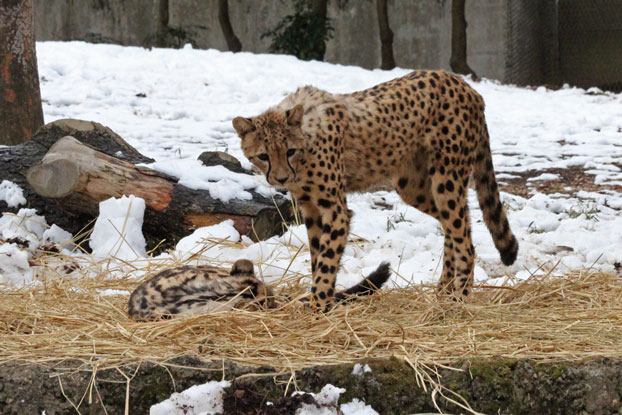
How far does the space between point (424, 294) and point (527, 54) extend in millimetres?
13688

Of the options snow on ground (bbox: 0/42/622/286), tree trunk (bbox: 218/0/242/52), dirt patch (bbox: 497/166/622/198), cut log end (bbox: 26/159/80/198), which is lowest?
dirt patch (bbox: 497/166/622/198)

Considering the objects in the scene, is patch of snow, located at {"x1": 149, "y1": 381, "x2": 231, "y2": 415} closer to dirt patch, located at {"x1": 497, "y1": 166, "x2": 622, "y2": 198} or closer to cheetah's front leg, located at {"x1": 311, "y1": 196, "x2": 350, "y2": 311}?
cheetah's front leg, located at {"x1": 311, "y1": 196, "x2": 350, "y2": 311}

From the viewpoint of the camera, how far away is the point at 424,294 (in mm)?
4875

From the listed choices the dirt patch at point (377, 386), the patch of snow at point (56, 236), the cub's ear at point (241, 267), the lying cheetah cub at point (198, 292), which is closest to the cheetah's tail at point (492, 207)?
the lying cheetah cub at point (198, 292)

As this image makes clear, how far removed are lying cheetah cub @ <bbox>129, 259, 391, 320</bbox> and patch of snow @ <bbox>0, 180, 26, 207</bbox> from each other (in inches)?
90.1

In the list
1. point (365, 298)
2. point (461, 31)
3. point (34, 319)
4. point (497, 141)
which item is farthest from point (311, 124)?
point (461, 31)

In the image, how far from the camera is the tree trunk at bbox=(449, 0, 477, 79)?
1652cm

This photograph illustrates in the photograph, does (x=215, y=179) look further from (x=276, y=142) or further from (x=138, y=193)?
(x=276, y=142)

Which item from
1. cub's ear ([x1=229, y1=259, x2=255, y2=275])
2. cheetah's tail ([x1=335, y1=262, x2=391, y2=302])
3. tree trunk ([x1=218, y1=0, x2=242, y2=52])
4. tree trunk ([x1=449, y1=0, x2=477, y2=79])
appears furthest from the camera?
tree trunk ([x1=218, y1=0, x2=242, y2=52])

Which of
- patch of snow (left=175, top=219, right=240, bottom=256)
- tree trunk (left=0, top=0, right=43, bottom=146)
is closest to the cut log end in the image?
patch of snow (left=175, top=219, right=240, bottom=256)

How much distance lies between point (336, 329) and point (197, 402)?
807mm

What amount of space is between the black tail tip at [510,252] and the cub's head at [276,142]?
153 cm

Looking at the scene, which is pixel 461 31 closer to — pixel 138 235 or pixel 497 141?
pixel 497 141

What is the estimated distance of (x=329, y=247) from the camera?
464cm
